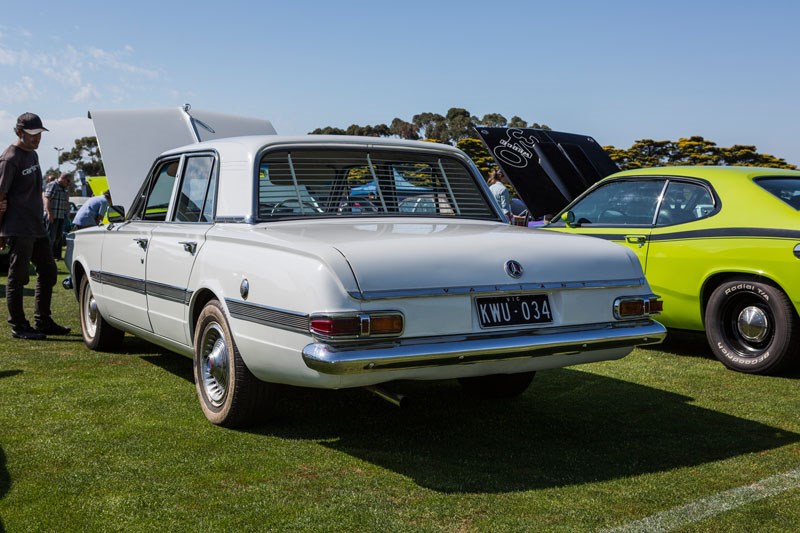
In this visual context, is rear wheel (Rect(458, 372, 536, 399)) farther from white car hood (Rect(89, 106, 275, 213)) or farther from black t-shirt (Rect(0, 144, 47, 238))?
white car hood (Rect(89, 106, 275, 213))

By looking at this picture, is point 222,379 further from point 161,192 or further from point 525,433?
point 161,192

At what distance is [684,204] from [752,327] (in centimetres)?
120

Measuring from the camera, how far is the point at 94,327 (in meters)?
7.14

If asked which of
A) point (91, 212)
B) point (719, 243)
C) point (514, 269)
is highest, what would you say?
point (514, 269)

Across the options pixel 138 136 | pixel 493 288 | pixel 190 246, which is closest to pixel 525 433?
pixel 493 288

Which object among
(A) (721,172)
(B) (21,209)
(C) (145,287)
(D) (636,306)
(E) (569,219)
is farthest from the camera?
(E) (569,219)

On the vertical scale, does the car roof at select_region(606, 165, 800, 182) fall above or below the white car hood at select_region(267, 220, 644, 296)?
above

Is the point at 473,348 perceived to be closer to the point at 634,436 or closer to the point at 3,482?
the point at 634,436

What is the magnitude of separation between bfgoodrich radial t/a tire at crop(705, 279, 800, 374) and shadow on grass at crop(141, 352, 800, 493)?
3.59 ft

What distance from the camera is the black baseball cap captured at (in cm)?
768

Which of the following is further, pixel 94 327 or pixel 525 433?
pixel 94 327

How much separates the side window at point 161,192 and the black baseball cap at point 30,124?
2.18 metres

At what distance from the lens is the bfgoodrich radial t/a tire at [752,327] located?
6.19 metres

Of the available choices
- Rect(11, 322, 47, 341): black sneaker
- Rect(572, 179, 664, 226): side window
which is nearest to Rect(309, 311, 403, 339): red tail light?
Rect(572, 179, 664, 226): side window
